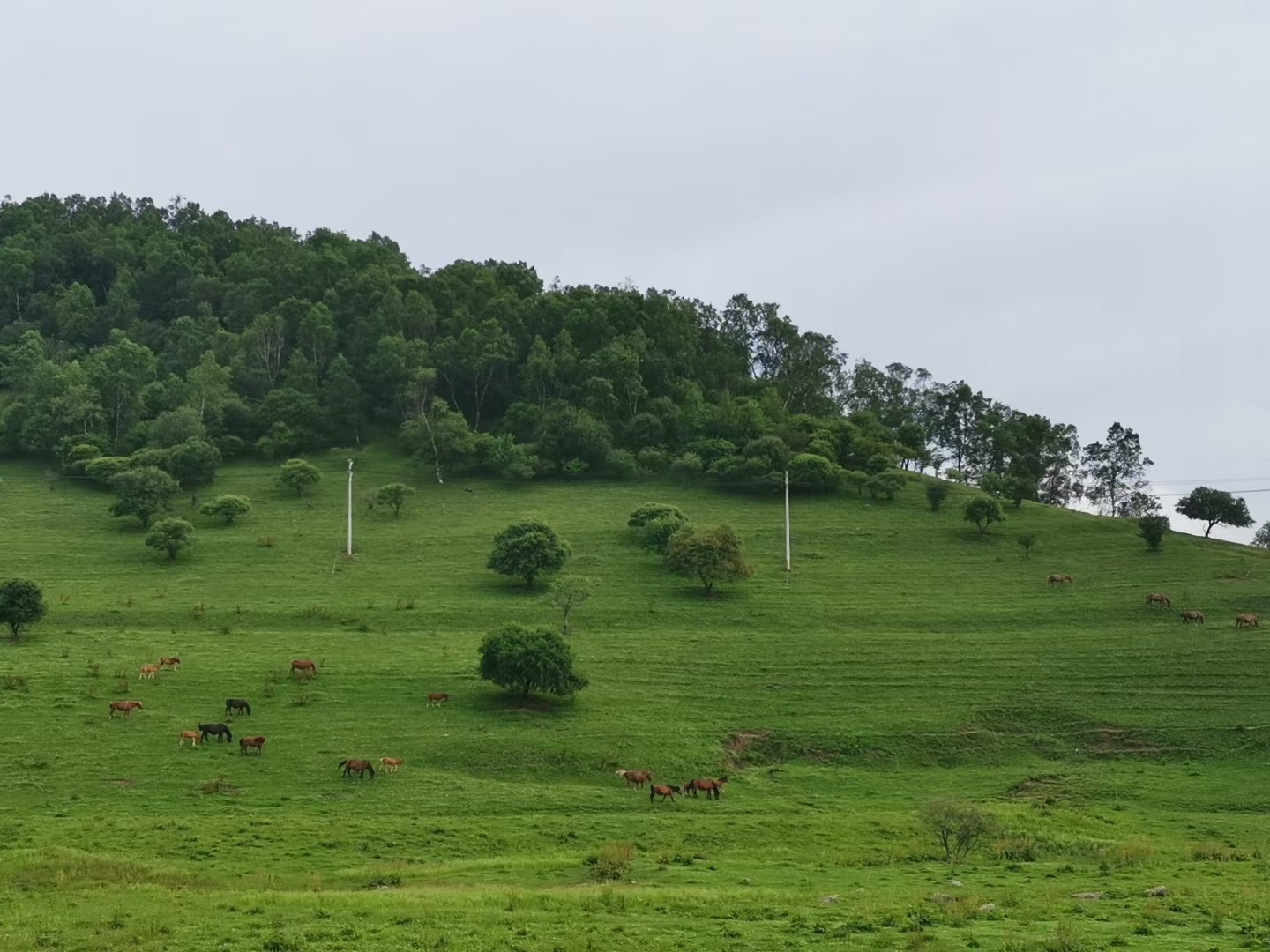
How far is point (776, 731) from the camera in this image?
5622cm

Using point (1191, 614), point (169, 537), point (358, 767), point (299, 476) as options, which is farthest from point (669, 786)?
point (299, 476)

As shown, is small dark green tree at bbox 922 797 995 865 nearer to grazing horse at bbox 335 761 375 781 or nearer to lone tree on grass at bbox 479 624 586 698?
grazing horse at bbox 335 761 375 781

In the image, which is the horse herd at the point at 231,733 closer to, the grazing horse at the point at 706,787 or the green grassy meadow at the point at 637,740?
the green grassy meadow at the point at 637,740

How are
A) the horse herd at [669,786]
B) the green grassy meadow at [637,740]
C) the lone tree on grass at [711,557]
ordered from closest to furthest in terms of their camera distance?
1. the green grassy meadow at [637,740]
2. the horse herd at [669,786]
3. the lone tree on grass at [711,557]

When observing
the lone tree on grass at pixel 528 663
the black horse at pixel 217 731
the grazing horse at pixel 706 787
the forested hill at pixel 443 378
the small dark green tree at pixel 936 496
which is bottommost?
the grazing horse at pixel 706 787

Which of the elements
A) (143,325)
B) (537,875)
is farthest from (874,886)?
(143,325)

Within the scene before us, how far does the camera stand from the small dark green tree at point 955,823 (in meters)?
37.9

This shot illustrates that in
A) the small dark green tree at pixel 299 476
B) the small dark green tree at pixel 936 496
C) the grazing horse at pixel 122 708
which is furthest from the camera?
the small dark green tree at pixel 936 496

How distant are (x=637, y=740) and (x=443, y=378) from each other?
8249 centimetres

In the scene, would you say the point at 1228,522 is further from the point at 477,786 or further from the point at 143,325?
the point at 143,325

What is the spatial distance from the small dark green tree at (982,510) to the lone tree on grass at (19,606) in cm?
6701

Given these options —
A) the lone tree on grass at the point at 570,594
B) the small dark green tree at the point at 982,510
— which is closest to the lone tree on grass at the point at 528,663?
the lone tree on grass at the point at 570,594

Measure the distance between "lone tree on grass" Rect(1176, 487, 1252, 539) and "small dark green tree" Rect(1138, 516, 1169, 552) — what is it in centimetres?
771

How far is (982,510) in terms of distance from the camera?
95312 millimetres
